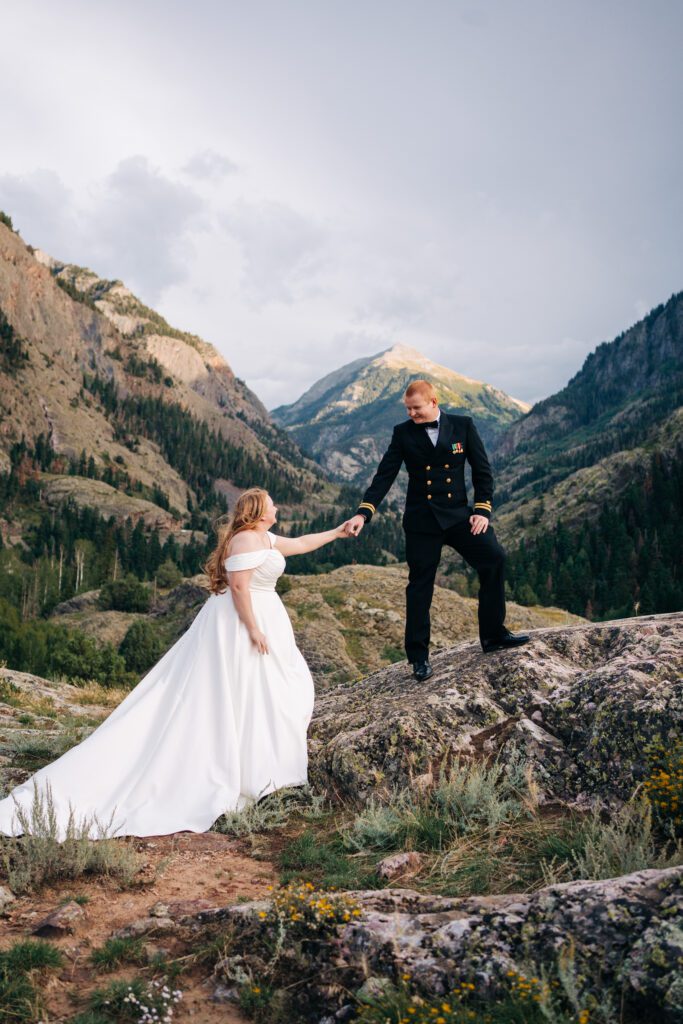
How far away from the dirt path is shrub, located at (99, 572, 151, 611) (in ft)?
145

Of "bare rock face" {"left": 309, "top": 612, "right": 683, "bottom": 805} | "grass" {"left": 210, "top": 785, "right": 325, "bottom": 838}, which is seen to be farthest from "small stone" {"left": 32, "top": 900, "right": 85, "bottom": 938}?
"bare rock face" {"left": 309, "top": 612, "right": 683, "bottom": 805}

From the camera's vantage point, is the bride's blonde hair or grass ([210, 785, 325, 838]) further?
the bride's blonde hair

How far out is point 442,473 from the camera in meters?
7.89

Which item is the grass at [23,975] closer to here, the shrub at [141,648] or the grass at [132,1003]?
the grass at [132,1003]

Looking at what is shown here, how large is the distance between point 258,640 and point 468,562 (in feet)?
8.81

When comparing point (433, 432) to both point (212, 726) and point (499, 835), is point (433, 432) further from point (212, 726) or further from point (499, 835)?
point (499, 835)

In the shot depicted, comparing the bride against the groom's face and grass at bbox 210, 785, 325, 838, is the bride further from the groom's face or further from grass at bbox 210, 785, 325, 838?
the groom's face

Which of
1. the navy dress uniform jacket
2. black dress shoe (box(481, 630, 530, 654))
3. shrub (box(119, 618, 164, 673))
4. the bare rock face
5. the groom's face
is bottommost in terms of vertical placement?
shrub (box(119, 618, 164, 673))

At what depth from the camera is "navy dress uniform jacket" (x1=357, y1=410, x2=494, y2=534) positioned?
7.79 metres

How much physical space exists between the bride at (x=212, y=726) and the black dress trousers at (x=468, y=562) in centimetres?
153

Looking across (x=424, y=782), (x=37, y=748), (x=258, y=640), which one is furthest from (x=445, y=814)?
(x=37, y=748)

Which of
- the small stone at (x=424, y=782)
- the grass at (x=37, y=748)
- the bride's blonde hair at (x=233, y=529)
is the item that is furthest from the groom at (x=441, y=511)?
the grass at (x=37, y=748)

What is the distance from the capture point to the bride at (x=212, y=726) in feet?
20.9

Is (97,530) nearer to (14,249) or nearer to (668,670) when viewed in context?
(14,249)
